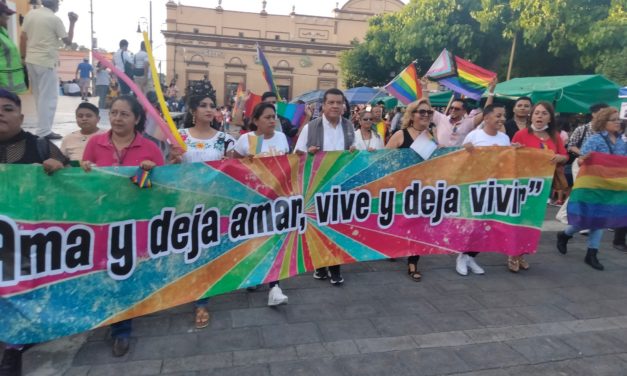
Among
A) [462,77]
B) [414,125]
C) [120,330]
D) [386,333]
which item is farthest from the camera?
[462,77]

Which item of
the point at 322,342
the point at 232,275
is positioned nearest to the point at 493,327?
the point at 322,342

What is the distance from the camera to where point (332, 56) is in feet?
169

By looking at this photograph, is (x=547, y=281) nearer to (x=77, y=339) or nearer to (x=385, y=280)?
(x=385, y=280)

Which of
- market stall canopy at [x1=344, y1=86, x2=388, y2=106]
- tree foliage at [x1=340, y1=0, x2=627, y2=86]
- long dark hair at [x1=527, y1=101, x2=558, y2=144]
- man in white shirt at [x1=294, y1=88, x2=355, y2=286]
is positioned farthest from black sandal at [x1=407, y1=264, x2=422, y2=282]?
market stall canopy at [x1=344, y1=86, x2=388, y2=106]

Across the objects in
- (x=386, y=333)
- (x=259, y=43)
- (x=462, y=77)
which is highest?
(x=259, y=43)

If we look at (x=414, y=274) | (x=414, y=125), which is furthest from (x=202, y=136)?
(x=414, y=274)

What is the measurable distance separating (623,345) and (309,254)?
251 centimetres

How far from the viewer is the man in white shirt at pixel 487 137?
15.2 ft

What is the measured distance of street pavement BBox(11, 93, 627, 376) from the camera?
2.95 metres

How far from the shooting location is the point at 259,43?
49.3m

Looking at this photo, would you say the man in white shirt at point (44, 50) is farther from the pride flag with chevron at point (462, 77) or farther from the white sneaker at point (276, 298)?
the pride flag with chevron at point (462, 77)

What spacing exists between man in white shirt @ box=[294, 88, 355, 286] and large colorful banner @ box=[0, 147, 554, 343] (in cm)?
24

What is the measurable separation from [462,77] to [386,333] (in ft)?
12.7

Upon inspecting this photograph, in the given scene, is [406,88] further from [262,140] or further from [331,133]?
[262,140]
